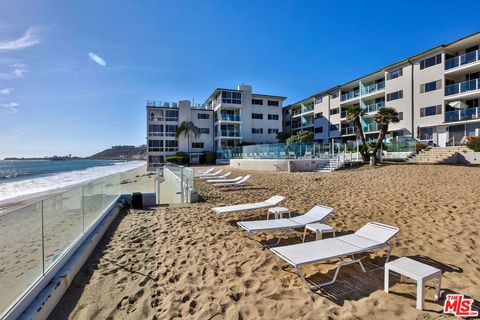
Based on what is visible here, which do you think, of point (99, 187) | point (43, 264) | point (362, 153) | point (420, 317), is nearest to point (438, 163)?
point (362, 153)

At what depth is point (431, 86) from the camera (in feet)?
90.5

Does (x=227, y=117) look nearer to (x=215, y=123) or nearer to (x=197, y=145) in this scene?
(x=215, y=123)

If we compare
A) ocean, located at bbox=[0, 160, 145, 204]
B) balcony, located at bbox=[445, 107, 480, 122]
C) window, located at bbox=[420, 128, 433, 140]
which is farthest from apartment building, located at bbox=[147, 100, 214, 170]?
balcony, located at bbox=[445, 107, 480, 122]

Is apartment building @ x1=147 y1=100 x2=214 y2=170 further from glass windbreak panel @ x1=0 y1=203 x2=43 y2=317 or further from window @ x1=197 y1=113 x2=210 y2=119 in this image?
glass windbreak panel @ x1=0 y1=203 x2=43 y2=317

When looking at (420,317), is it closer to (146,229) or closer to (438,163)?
(146,229)

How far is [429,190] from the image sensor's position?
1062 cm

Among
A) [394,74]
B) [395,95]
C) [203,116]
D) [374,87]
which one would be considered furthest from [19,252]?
[203,116]

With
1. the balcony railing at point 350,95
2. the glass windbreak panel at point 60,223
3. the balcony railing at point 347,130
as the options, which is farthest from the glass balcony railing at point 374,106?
the glass windbreak panel at point 60,223

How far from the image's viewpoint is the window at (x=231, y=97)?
143ft

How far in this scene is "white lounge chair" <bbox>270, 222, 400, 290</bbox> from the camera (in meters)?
3.62

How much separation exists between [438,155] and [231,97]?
30.5 metres

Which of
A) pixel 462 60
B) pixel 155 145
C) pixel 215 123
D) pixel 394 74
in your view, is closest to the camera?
pixel 462 60

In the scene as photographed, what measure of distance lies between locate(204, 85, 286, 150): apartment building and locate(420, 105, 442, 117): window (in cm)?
2375

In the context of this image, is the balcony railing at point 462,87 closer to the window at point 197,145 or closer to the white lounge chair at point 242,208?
the white lounge chair at point 242,208
